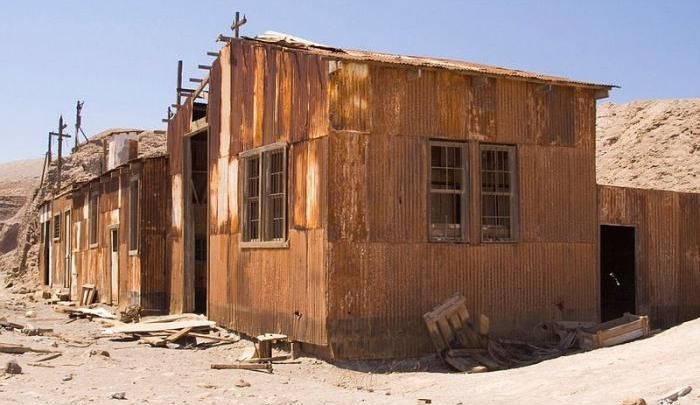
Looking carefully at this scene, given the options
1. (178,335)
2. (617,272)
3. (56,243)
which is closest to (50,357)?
(178,335)

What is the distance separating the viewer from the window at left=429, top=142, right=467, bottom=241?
1511 centimetres

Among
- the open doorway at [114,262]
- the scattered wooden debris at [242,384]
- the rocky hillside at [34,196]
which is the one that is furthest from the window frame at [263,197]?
the rocky hillside at [34,196]

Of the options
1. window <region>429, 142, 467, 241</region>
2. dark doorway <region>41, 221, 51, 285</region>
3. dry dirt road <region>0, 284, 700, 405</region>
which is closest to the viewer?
dry dirt road <region>0, 284, 700, 405</region>

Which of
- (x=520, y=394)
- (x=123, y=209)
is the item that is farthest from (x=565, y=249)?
(x=123, y=209)

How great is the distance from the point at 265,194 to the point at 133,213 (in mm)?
9299

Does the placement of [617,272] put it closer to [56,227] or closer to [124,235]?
[124,235]

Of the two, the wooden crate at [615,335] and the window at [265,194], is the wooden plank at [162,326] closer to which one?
the window at [265,194]

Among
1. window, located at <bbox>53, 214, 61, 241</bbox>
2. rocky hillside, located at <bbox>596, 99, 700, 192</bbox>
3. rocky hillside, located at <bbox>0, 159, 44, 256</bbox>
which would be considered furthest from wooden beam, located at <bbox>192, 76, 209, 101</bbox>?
rocky hillside, located at <bbox>0, 159, 44, 256</bbox>

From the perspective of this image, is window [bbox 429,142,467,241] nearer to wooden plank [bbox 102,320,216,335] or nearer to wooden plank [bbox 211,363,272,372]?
wooden plank [bbox 211,363,272,372]

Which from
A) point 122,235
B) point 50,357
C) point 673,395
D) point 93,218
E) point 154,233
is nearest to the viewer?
point 673,395

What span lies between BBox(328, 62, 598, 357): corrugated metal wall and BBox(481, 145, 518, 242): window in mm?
180

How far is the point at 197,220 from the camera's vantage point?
22203 millimetres

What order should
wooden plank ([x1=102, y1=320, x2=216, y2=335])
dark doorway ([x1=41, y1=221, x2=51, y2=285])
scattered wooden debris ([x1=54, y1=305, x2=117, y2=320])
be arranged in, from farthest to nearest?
dark doorway ([x1=41, y1=221, x2=51, y2=285])
scattered wooden debris ([x1=54, y1=305, x2=117, y2=320])
wooden plank ([x1=102, y1=320, x2=216, y2=335])

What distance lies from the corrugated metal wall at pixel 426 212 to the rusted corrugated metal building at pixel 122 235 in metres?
10.4
